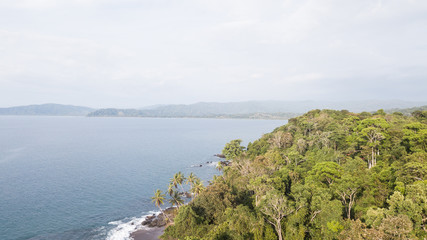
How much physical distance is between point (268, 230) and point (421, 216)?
1809 centimetres

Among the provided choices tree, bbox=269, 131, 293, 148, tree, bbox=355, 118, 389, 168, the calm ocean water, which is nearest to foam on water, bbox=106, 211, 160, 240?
the calm ocean water

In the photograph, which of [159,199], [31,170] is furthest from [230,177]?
Result: [31,170]

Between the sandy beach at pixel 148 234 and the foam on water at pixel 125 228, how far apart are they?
125 cm

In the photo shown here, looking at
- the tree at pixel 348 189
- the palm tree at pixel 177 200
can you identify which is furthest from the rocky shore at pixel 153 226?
the tree at pixel 348 189

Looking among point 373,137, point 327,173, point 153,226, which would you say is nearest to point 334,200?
point 327,173

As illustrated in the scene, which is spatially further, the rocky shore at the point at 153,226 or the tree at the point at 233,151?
the tree at the point at 233,151

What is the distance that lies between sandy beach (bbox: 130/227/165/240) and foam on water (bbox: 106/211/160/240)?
4.09 feet

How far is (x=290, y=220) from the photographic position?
108 ft

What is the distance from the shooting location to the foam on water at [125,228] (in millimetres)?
45969

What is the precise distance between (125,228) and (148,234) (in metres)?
5.75

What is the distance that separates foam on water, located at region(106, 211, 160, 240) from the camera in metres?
46.0

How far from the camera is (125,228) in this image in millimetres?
49188

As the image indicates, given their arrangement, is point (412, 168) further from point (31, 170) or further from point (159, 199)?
point (31, 170)

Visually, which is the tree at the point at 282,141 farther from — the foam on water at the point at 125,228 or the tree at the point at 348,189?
the foam on water at the point at 125,228
